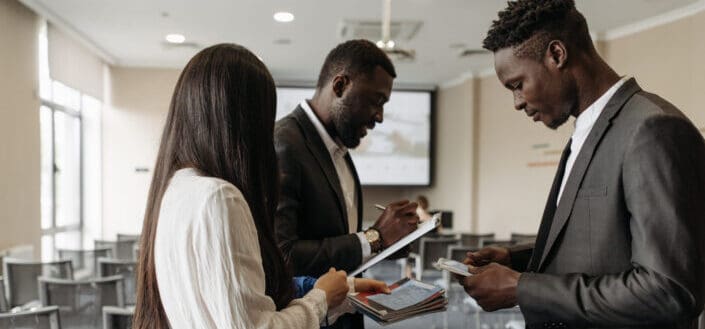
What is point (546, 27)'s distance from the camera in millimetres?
1306

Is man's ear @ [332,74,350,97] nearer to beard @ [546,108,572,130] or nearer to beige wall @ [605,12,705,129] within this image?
beard @ [546,108,572,130]

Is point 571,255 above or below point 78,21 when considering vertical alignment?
below

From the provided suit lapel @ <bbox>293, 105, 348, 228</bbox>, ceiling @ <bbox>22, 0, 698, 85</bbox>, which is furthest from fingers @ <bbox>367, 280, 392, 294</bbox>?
ceiling @ <bbox>22, 0, 698, 85</bbox>

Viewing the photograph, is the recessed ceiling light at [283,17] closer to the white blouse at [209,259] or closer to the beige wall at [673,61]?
the beige wall at [673,61]

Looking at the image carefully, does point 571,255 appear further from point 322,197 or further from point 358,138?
point 358,138

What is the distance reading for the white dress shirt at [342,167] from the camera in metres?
1.80

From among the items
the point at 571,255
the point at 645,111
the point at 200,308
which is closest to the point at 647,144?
the point at 645,111

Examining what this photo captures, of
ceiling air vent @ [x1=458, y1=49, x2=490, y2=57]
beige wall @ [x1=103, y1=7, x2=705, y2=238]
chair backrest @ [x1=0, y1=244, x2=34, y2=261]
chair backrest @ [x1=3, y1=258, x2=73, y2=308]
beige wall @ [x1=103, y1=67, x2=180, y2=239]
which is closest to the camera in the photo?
chair backrest @ [x1=3, y1=258, x2=73, y2=308]

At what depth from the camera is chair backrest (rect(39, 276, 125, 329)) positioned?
309cm

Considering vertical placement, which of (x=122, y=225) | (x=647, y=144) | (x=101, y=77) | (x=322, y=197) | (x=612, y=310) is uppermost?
(x=101, y=77)

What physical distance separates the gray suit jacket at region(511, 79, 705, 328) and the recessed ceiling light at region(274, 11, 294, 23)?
5479mm

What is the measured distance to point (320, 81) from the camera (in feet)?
6.27

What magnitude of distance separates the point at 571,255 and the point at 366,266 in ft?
1.92

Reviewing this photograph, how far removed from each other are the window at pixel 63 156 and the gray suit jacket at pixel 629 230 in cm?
674
